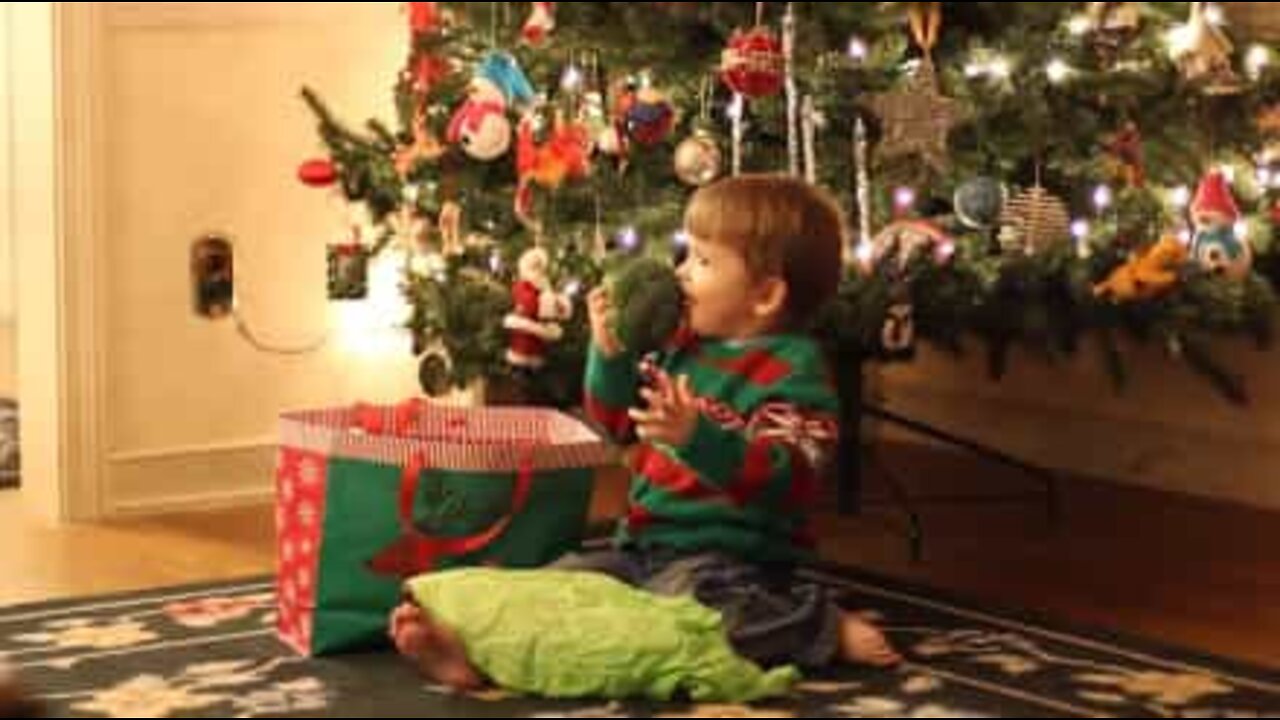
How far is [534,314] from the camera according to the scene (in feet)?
11.6

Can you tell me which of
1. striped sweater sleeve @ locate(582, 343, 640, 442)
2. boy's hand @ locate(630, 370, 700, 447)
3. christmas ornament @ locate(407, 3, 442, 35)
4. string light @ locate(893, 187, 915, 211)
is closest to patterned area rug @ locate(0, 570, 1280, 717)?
boy's hand @ locate(630, 370, 700, 447)

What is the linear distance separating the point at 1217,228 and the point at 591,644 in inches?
52.3

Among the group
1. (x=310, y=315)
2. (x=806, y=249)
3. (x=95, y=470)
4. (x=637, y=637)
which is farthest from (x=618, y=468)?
(x=637, y=637)

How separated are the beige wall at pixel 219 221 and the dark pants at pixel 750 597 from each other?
137 centimetres

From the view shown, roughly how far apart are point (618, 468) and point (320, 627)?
1.42m

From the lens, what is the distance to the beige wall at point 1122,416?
412 cm

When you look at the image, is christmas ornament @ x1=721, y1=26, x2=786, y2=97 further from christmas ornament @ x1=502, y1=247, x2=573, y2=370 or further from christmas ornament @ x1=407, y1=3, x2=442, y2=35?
christmas ornament @ x1=407, y1=3, x2=442, y2=35

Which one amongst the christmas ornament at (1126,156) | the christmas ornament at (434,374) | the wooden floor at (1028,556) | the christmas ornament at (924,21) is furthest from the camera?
the christmas ornament at (434,374)

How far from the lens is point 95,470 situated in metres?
4.01

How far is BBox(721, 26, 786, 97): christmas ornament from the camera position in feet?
11.0

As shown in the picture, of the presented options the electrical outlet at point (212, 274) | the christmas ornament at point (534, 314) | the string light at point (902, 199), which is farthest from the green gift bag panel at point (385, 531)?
the electrical outlet at point (212, 274)

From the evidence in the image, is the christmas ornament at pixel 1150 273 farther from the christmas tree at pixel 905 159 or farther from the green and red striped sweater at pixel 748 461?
the green and red striped sweater at pixel 748 461

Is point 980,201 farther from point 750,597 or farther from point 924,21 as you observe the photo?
point 750,597

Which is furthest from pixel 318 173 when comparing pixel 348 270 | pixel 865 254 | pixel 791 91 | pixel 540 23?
pixel 865 254
